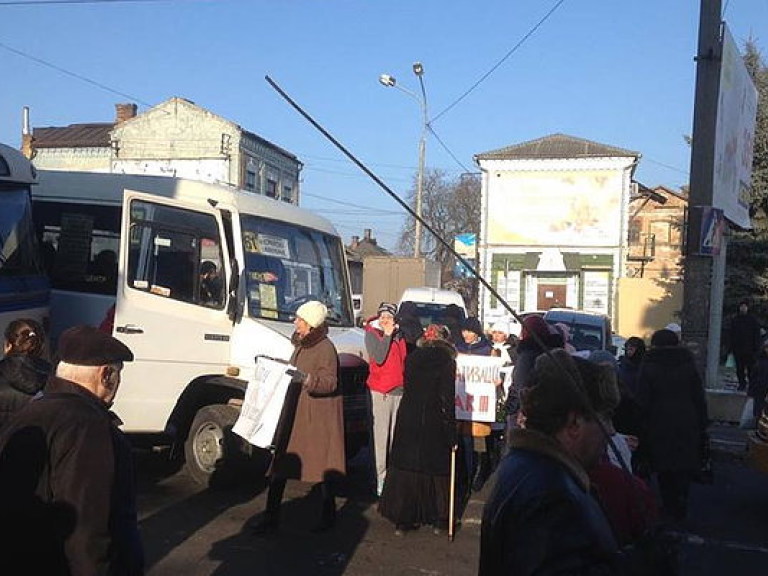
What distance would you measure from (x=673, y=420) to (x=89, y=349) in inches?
229

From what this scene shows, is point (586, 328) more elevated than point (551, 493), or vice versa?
point (551, 493)

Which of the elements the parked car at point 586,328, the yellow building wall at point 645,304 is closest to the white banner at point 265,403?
the parked car at point 586,328

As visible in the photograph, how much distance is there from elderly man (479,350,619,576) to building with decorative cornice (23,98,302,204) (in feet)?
127

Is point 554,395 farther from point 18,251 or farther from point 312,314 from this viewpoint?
point 18,251

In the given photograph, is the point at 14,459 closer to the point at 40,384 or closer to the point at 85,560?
the point at 85,560

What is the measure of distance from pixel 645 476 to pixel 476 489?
192 centimetres

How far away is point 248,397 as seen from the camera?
655 centimetres

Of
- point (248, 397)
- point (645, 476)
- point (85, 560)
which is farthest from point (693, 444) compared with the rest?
point (85, 560)

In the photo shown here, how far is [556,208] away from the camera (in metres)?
39.3

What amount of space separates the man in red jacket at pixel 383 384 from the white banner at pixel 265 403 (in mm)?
1239

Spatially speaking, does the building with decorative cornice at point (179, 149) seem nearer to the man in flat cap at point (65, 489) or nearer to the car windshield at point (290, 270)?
the car windshield at point (290, 270)

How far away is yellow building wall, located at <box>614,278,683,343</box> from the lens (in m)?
A: 35.8

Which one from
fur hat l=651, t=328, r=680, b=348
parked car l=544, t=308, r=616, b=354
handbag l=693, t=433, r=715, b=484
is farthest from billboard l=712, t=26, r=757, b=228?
handbag l=693, t=433, r=715, b=484

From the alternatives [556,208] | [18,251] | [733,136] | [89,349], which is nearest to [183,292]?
[18,251]
